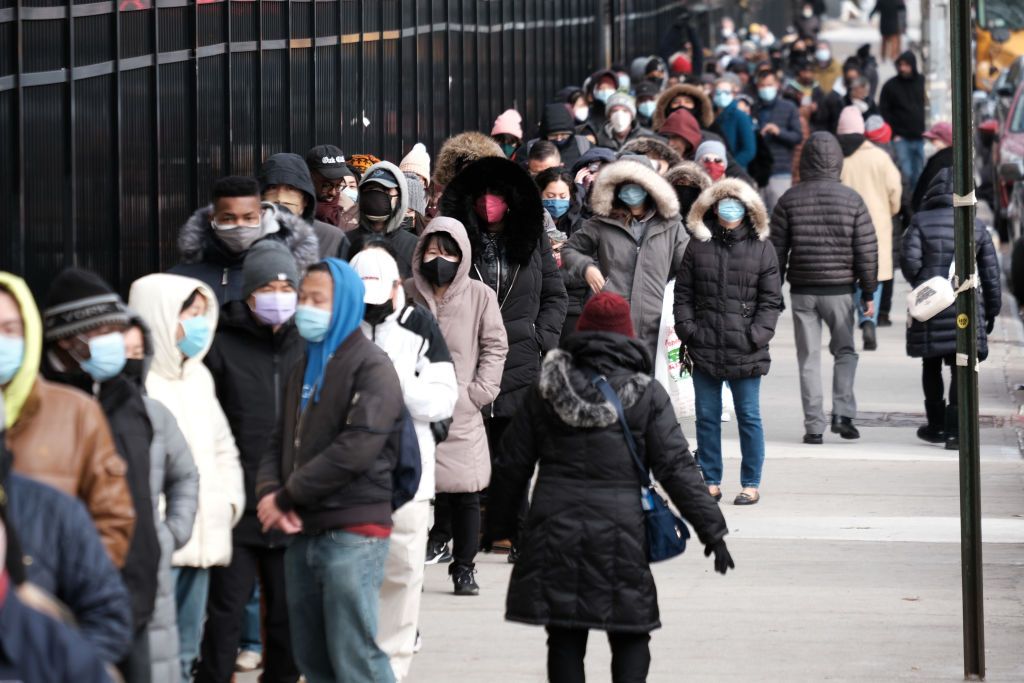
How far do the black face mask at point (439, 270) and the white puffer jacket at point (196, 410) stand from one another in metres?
2.42

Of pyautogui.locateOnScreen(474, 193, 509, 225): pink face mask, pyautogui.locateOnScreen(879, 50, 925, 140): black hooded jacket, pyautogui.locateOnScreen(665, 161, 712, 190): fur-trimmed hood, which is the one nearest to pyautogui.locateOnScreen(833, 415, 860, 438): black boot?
pyautogui.locateOnScreen(665, 161, 712, 190): fur-trimmed hood

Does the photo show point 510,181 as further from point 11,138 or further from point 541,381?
point 541,381

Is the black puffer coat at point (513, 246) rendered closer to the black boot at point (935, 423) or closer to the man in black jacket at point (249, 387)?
the man in black jacket at point (249, 387)

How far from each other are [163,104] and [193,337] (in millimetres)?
4141

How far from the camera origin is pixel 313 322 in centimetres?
A: 674

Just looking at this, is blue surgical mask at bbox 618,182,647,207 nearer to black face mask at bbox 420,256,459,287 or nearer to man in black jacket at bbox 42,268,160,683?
black face mask at bbox 420,256,459,287

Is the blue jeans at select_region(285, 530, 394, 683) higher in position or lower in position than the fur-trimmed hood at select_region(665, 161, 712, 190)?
lower

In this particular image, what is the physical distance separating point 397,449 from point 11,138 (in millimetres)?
2657

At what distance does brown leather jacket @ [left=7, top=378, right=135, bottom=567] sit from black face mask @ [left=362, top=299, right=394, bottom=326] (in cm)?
228

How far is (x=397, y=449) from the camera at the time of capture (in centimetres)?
685

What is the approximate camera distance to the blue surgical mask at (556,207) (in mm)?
12492

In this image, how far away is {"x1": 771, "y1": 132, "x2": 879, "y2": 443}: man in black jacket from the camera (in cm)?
1337

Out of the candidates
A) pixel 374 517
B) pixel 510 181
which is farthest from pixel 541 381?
pixel 510 181

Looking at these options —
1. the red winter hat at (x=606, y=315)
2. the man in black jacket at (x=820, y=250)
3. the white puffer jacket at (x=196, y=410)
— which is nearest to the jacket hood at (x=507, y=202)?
the red winter hat at (x=606, y=315)
